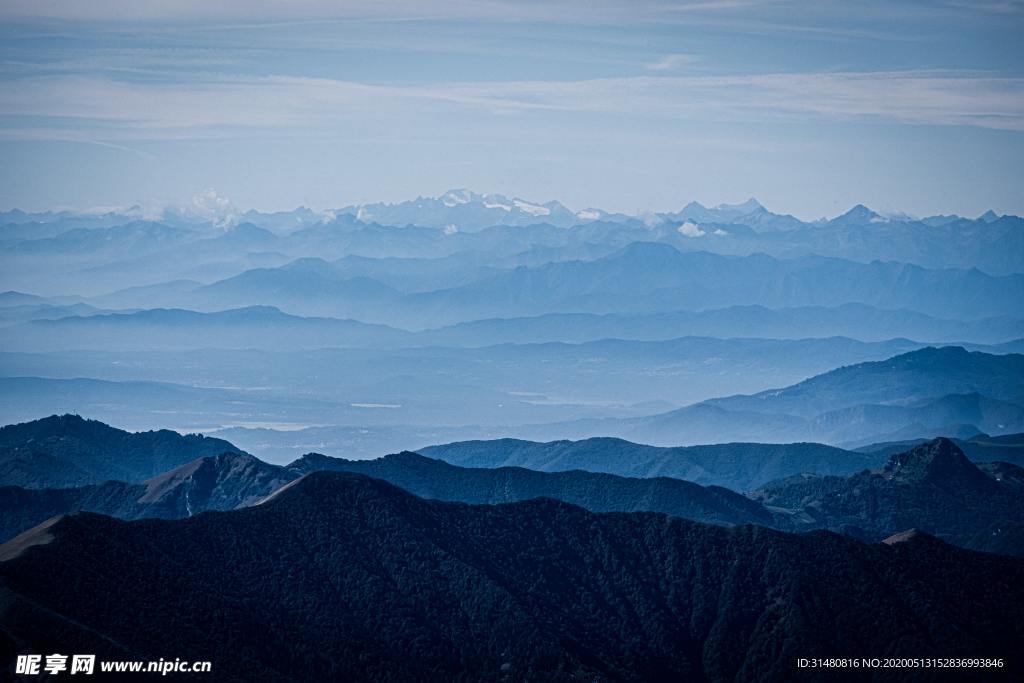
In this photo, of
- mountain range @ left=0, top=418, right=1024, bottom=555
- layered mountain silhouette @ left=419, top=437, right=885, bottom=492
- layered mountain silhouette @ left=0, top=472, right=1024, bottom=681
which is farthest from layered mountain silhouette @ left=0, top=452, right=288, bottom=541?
layered mountain silhouette @ left=419, top=437, right=885, bottom=492

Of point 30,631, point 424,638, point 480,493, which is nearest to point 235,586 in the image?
point 424,638

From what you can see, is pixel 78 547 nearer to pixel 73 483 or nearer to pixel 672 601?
pixel 672 601

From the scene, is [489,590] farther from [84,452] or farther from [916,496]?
[84,452]

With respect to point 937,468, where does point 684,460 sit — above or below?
above

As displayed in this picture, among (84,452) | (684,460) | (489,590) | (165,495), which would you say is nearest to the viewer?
(489,590)

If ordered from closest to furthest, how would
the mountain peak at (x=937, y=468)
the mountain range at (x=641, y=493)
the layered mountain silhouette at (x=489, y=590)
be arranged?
the layered mountain silhouette at (x=489, y=590), the mountain range at (x=641, y=493), the mountain peak at (x=937, y=468)

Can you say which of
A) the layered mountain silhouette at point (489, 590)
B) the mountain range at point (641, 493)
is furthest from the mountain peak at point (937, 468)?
the layered mountain silhouette at point (489, 590)

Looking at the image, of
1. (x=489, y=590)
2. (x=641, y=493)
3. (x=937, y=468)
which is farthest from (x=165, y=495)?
(x=937, y=468)

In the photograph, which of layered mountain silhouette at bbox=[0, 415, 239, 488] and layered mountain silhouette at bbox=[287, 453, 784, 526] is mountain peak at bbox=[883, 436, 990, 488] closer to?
layered mountain silhouette at bbox=[287, 453, 784, 526]

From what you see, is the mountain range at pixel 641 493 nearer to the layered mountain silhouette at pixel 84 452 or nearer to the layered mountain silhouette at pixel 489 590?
the layered mountain silhouette at pixel 84 452
